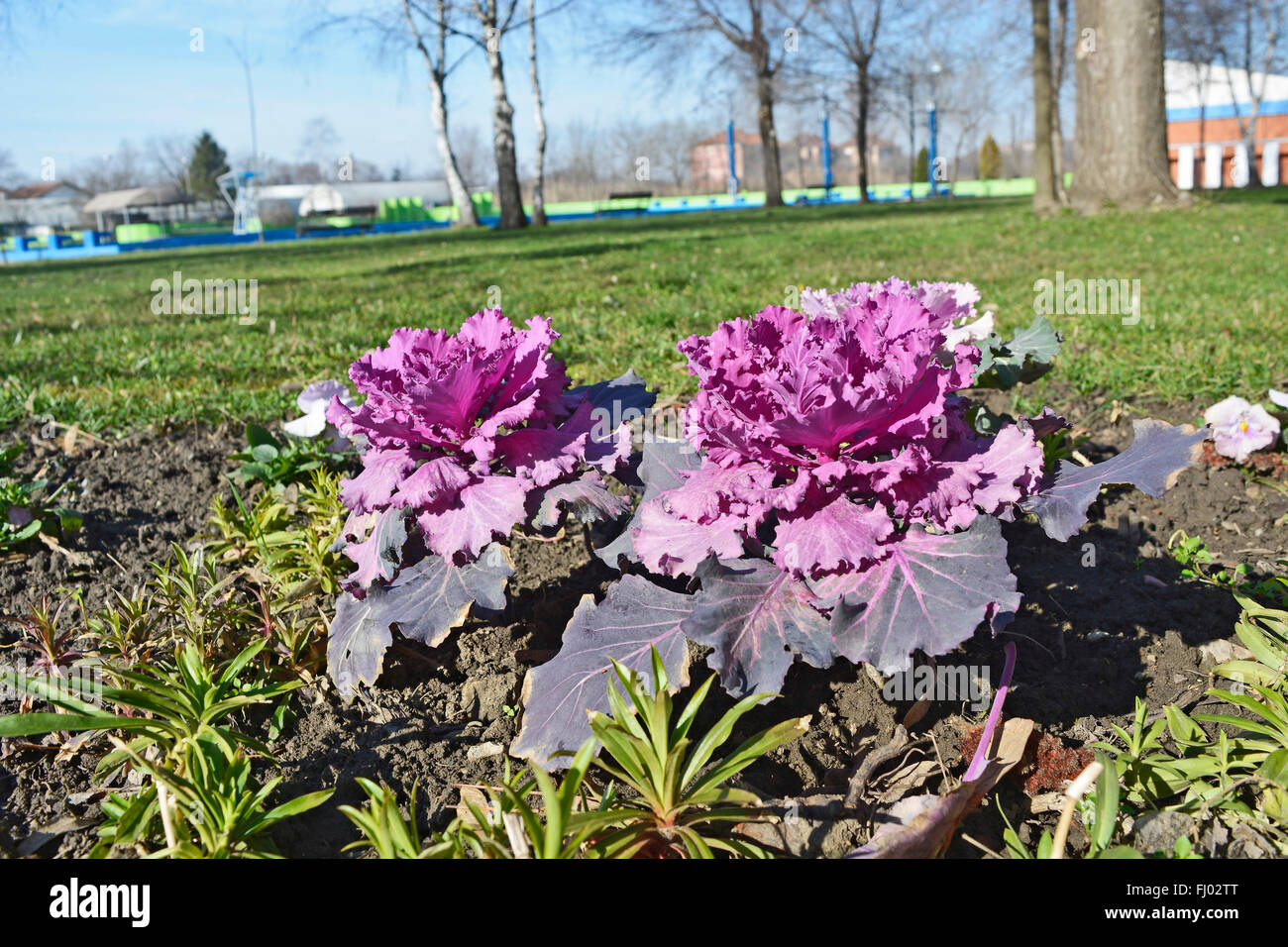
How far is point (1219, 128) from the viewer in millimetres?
47844

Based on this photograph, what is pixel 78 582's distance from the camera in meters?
2.65

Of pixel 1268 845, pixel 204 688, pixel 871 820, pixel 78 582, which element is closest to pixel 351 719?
pixel 204 688

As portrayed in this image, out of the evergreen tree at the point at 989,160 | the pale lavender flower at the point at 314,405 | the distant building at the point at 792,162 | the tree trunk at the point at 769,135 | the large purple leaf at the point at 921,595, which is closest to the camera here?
the large purple leaf at the point at 921,595

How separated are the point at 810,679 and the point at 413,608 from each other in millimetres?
884

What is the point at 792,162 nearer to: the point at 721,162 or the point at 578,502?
the point at 721,162

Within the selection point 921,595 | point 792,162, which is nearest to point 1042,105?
point 921,595

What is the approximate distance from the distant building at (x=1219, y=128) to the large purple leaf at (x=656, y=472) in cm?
5337

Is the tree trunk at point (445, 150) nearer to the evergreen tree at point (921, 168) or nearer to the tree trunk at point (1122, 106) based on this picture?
the tree trunk at point (1122, 106)

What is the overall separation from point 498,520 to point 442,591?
0.66 feet

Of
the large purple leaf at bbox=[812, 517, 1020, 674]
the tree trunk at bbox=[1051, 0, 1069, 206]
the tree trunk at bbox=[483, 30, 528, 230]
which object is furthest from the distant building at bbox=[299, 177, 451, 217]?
the large purple leaf at bbox=[812, 517, 1020, 674]

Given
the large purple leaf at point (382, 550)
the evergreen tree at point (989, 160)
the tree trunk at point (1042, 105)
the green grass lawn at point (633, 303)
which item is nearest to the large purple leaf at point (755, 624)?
the large purple leaf at point (382, 550)

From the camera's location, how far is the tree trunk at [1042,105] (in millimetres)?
15742

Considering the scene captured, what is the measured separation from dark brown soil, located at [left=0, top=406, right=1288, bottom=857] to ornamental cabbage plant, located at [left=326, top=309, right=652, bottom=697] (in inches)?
7.4

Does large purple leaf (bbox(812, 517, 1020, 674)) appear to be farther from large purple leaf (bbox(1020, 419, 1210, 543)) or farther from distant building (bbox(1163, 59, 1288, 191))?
distant building (bbox(1163, 59, 1288, 191))
